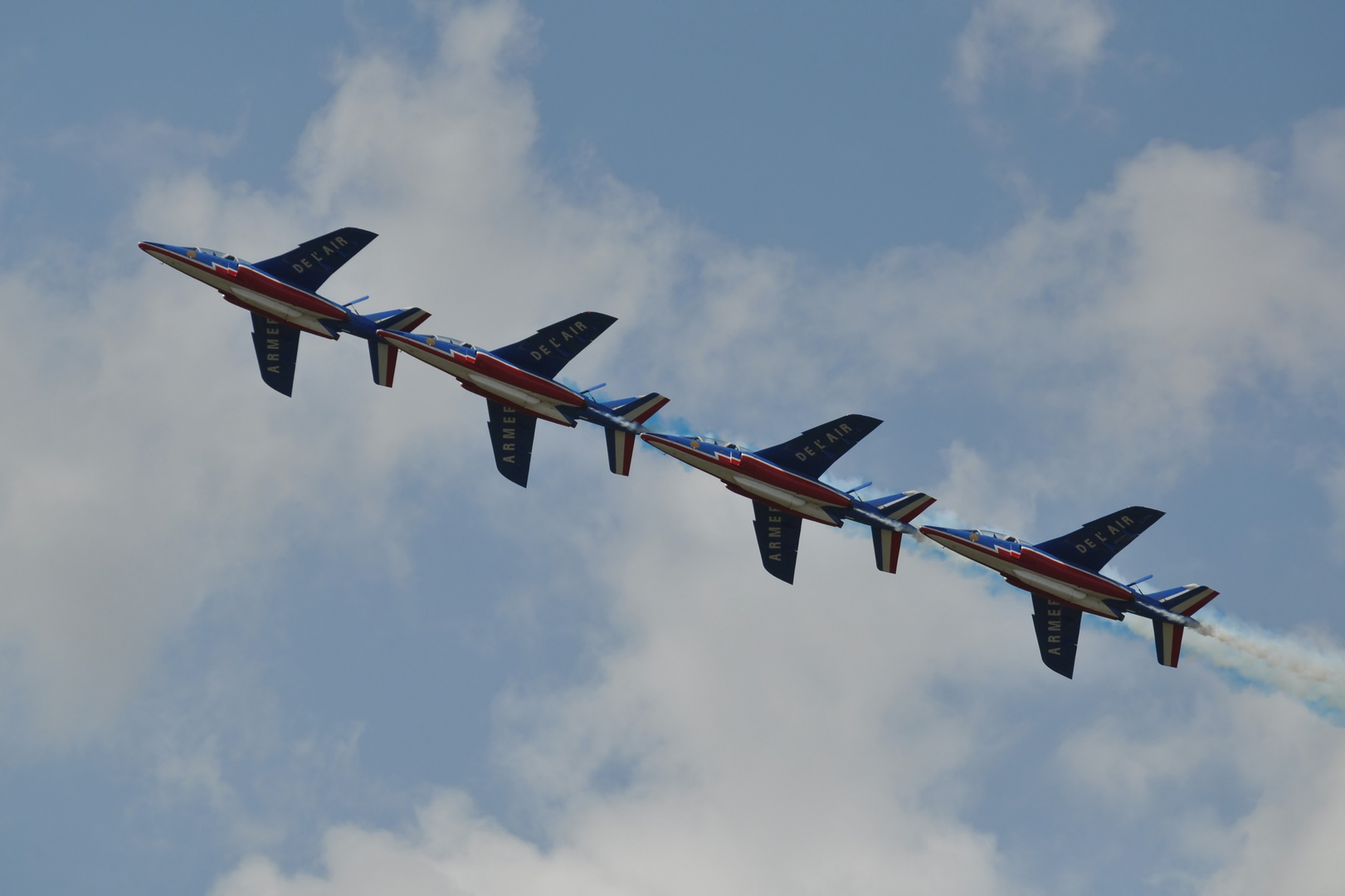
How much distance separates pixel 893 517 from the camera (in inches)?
4513

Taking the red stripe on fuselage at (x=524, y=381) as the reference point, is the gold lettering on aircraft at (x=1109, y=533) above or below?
above

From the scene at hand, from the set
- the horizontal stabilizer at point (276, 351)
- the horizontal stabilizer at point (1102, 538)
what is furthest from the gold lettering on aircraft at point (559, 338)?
the horizontal stabilizer at point (1102, 538)

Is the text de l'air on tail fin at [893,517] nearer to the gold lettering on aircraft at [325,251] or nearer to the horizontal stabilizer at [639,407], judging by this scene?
the horizontal stabilizer at [639,407]

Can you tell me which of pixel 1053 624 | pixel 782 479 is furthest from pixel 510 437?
pixel 1053 624

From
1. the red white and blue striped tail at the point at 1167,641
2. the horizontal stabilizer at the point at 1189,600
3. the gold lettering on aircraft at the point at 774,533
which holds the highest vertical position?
the horizontal stabilizer at the point at 1189,600

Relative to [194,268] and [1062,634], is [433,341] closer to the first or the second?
[194,268]

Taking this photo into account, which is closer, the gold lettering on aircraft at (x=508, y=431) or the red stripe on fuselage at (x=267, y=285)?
the red stripe on fuselage at (x=267, y=285)

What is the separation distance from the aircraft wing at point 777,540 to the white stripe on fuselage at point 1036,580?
28.8ft

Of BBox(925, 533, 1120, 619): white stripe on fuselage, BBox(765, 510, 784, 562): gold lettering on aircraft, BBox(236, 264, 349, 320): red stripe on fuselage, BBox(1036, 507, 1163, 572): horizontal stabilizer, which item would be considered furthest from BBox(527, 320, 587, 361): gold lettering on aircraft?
BBox(1036, 507, 1163, 572): horizontal stabilizer

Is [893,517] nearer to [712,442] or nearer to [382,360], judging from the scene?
[712,442]

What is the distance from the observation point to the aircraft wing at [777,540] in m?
117

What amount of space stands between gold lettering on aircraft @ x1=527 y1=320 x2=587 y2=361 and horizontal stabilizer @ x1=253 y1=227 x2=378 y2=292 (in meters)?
13.2

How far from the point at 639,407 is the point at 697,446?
4503 millimetres

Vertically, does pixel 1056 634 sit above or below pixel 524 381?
above
